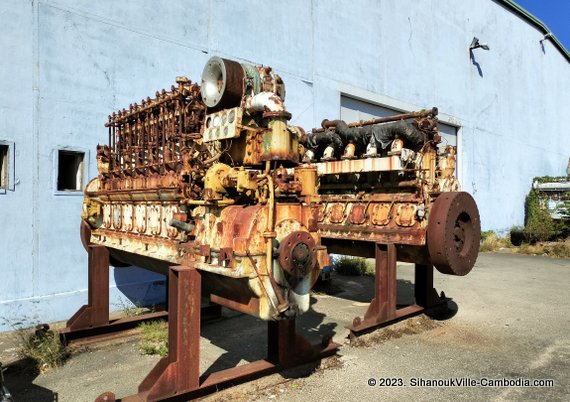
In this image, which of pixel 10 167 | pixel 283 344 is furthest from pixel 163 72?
pixel 283 344

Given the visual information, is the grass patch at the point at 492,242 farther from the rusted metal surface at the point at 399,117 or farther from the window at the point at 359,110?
the rusted metal surface at the point at 399,117

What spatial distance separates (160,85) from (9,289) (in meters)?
4.01

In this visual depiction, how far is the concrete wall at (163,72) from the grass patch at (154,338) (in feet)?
4.85

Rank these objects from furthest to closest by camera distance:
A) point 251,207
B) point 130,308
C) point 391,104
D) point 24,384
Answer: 1. point 391,104
2. point 130,308
3. point 24,384
4. point 251,207

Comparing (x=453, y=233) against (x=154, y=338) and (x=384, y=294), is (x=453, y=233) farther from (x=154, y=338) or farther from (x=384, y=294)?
(x=154, y=338)

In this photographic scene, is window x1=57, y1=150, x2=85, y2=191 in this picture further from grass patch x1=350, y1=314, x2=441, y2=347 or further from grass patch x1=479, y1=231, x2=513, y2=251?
grass patch x1=479, y1=231, x2=513, y2=251

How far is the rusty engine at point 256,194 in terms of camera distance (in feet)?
11.8

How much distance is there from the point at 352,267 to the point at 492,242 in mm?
8487

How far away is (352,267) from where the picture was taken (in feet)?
34.6

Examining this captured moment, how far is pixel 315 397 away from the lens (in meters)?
3.91

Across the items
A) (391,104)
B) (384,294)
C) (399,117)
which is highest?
(391,104)

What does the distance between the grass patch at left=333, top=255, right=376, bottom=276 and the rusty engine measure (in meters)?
3.72

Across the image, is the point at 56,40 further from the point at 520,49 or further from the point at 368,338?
the point at 520,49

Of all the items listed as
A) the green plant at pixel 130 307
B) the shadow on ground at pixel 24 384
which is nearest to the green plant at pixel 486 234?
the green plant at pixel 130 307
